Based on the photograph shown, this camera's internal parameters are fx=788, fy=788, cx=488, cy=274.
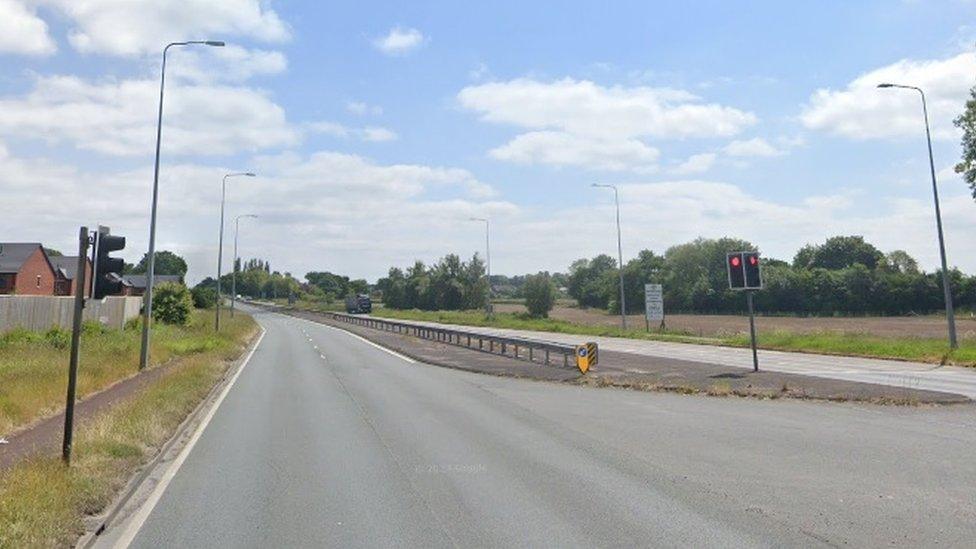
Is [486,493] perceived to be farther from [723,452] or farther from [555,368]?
[555,368]

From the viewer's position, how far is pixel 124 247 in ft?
34.6

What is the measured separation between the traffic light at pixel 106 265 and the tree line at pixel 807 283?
104049 millimetres

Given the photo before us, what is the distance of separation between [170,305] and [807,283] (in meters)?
87.5

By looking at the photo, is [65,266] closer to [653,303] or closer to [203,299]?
[203,299]

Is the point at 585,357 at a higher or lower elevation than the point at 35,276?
lower

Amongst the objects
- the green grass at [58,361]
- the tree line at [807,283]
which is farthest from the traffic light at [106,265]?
the tree line at [807,283]

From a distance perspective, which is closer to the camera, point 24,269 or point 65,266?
point 24,269

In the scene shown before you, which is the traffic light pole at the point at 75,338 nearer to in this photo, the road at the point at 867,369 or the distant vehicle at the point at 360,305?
the road at the point at 867,369

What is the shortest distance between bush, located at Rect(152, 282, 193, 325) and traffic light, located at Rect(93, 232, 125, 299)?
1833 inches

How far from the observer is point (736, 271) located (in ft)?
84.4

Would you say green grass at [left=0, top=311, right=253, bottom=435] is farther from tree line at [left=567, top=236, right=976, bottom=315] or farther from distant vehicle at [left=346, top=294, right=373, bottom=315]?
tree line at [left=567, top=236, right=976, bottom=315]

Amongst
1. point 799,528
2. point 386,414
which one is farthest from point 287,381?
point 799,528

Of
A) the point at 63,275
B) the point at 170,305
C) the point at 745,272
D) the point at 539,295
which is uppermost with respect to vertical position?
the point at 63,275

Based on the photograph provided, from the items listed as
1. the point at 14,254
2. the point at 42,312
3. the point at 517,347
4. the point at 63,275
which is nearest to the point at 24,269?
the point at 14,254
